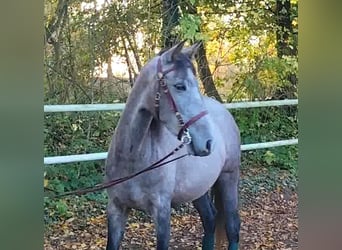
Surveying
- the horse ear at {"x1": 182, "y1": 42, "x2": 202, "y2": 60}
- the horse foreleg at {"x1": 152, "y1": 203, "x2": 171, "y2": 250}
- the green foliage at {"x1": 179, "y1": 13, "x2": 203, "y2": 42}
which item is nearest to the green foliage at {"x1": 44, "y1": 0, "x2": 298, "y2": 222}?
the green foliage at {"x1": 179, "y1": 13, "x2": 203, "y2": 42}

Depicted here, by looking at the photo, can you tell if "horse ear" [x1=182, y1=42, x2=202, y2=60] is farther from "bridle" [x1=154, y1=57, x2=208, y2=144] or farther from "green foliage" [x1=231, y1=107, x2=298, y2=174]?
"green foliage" [x1=231, y1=107, x2=298, y2=174]

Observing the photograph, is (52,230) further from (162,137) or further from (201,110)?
(201,110)

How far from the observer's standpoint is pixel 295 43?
2.80 meters

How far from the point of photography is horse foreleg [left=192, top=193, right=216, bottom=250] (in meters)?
2.69

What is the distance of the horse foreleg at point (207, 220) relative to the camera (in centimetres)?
269

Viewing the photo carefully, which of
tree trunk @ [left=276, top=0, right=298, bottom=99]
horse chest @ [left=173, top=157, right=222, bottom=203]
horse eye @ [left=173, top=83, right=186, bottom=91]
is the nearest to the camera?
horse eye @ [left=173, top=83, right=186, bottom=91]

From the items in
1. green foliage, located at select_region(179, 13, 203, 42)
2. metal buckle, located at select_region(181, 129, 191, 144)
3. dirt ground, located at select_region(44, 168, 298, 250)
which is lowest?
dirt ground, located at select_region(44, 168, 298, 250)

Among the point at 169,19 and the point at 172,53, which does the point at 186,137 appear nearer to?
the point at 172,53

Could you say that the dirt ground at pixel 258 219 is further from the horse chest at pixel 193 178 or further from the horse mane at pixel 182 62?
the horse mane at pixel 182 62

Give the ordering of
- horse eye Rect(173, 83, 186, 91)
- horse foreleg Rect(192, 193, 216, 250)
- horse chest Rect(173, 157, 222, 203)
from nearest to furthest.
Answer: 1. horse eye Rect(173, 83, 186, 91)
2. horse chest Rect(173, 157, 222, 203)
3. horse foreleg Rect(192, 193, 216, 250)

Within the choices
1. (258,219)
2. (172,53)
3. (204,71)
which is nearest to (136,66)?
(172,53)

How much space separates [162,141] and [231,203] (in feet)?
2.00
